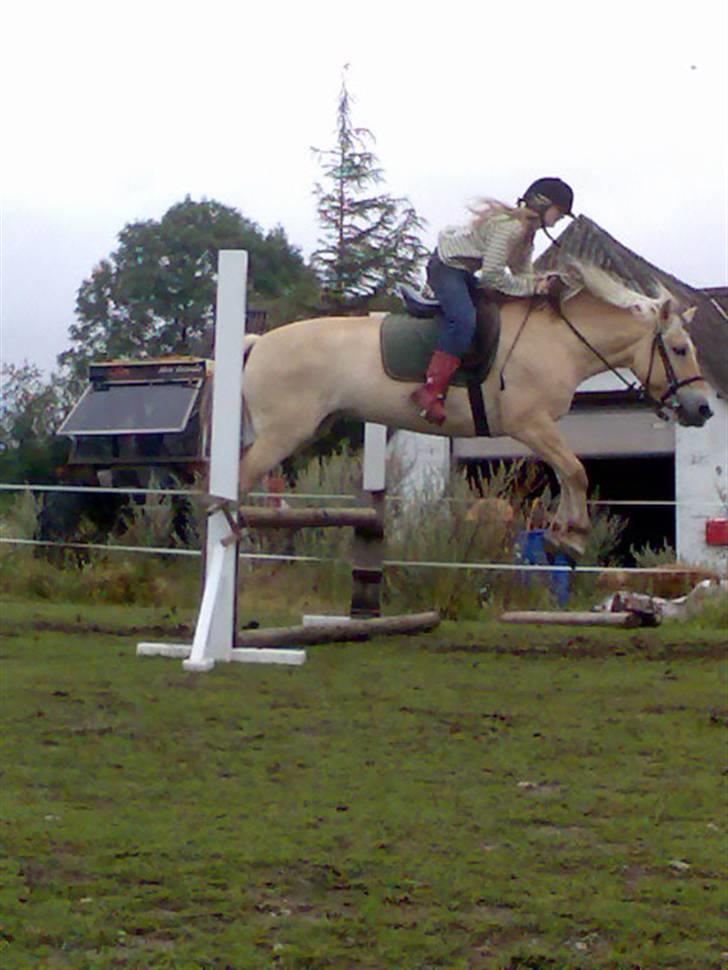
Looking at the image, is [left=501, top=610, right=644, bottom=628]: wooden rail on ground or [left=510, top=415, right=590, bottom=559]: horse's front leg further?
[left=501, top=610, right=644, bottom=628]: wooden rail on ground

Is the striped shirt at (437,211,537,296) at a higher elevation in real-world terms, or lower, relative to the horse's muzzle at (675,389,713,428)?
higher

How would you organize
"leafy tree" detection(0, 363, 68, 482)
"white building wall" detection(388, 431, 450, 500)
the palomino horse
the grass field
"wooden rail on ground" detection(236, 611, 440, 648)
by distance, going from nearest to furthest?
the grass field → the palomino horse → "wooden rail on ground" detection(236, 611, 440, 648) → "white building wall" detection(388, 431, 450, 500) → "leafy tree" detection(0, 363, 68, 482)

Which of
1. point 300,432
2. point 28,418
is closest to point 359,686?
point 300,432

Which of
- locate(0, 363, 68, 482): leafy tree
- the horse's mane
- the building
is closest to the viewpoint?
the horse's mane

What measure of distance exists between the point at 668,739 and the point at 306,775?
1.30 m

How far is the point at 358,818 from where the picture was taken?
357 cm

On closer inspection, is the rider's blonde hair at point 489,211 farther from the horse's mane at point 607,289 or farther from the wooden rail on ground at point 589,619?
the wooden rail on ground at point 589,619

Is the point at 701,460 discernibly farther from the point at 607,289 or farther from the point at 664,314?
the point at 664,314

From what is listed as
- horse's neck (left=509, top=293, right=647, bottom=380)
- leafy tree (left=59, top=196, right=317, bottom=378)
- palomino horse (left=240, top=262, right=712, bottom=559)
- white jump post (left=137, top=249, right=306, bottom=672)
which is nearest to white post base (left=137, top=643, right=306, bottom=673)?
white jump post (left=137, top=249, right=306, bottom=672)

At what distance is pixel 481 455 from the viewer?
16922 mm

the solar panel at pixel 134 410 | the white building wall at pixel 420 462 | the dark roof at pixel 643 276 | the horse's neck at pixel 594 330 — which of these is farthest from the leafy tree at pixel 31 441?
the horse's neck at pixel 594 330

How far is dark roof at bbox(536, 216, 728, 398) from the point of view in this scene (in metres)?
7.01

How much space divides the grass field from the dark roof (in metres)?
2.10

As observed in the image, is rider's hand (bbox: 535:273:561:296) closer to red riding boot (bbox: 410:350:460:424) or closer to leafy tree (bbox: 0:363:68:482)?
red riding boot (bbox: 410:350:460:424)
